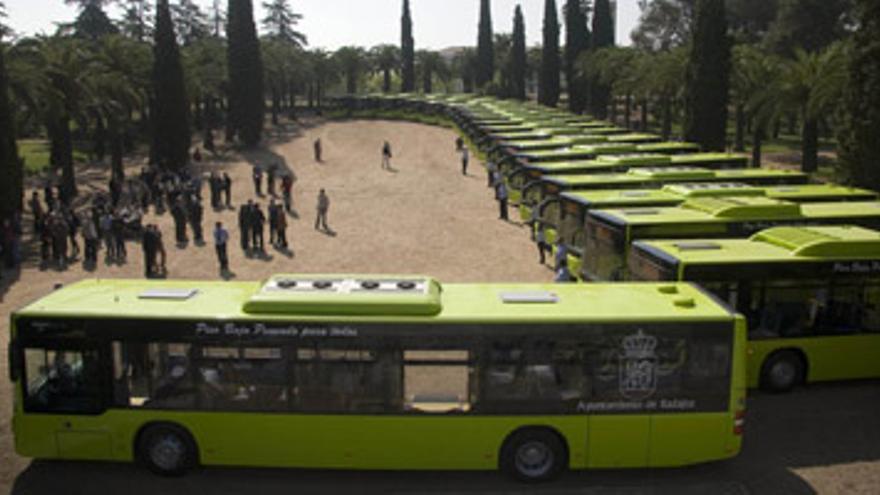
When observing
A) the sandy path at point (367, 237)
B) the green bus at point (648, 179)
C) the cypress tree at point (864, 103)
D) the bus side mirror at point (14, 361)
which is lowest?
the sandy path at point (367, 237)

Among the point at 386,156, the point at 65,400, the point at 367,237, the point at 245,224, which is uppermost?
the point at 386,156

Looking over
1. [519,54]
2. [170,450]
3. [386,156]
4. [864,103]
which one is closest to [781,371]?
[170,450]

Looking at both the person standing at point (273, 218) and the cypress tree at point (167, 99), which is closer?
the person standing at point (273, 218)

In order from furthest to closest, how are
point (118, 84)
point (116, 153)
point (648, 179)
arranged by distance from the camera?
point (118, 84) → point (116, 153) → point (648, 179)

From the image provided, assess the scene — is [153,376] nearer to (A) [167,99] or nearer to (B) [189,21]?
(A) [167,99]

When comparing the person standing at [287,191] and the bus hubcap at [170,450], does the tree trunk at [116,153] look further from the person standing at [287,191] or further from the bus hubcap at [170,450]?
the bus hubcap at [170,450]

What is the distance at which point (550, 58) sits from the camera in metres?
78.5

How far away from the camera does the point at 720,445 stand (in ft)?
37.4

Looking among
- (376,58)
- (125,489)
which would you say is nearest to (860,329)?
(125,489)

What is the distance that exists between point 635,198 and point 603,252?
3780 mm

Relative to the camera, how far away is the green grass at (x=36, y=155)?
4700 centimetres

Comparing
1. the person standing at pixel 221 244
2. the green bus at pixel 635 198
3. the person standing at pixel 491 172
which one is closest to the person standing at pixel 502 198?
the person standing at pixel 491 172

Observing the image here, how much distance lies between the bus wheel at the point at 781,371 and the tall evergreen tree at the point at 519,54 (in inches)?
2960

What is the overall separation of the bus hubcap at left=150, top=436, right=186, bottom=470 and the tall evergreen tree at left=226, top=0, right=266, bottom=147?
47.7 m
